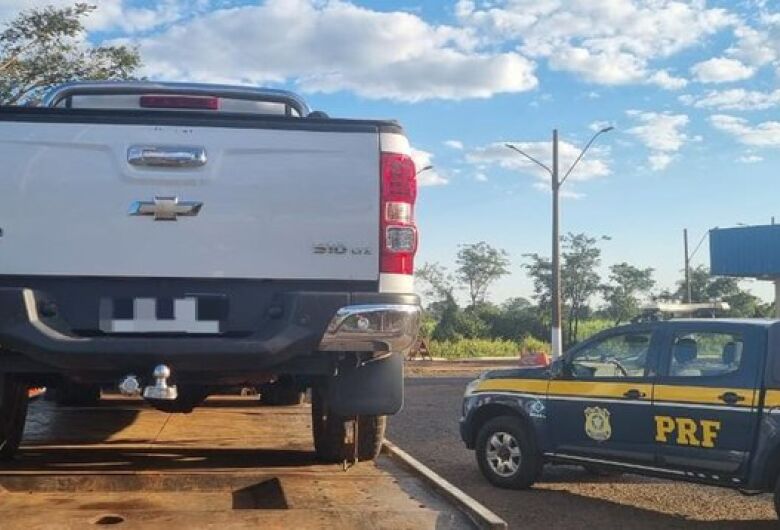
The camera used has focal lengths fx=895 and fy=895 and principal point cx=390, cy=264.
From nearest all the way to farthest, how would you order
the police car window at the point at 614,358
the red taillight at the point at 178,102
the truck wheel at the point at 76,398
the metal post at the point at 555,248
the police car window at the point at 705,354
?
1. the red taillight at the point at 178,102
2. the police car window at the point at 705,354
3. the police car window at the point at 614,358
4. the truck wheel at the point at 76,398
5. the metal post at the point at 555,248

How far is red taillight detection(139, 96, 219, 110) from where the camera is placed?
16.0 feet

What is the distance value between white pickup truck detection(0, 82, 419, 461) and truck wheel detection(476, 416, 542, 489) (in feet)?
13.1

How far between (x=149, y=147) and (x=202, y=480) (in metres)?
1.70

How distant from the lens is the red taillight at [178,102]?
4.89 metres

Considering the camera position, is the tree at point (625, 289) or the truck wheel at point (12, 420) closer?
the truck wheel at point (12, 420)

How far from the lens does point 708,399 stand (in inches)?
262

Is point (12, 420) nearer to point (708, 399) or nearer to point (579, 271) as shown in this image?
point (708, 399)

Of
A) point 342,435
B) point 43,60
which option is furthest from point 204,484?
point 43,60

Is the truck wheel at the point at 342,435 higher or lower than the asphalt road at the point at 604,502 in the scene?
higher

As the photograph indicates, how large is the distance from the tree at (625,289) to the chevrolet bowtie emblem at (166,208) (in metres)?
61.6

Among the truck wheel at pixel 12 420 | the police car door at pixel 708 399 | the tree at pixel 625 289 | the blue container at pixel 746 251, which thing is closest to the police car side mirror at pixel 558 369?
the police car door at pixel 708 399

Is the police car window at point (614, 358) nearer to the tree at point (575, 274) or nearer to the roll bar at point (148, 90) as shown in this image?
the roll bar at point (148, 90)

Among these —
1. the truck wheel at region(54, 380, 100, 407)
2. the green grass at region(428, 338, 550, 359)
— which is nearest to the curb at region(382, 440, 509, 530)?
the truck wheel at region(54, 380, 100, 407)

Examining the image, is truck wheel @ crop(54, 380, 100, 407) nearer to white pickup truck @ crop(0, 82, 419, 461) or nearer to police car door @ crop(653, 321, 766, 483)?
white pickup truck @ crop(0, 82, 419, 461)
